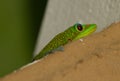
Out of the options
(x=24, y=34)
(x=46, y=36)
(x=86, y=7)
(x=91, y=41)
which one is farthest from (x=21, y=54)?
(x=91, y=41)

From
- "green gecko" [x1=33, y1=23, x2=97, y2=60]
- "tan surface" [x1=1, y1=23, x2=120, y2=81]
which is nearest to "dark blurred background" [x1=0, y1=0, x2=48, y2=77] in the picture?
"green gecko" [x1=33, y1=23, x2=97, y2=60]

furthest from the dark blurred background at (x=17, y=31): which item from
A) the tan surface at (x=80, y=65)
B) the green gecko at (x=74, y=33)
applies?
the tan surface at (x=80, y=65)

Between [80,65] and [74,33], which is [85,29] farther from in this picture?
[80,65]

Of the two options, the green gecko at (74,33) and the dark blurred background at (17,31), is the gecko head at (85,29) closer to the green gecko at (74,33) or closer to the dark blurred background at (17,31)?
the green gecko at (74,33)

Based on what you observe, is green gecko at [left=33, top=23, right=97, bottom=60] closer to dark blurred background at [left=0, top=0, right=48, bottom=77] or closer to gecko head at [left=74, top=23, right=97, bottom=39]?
gecko head at [left=74, top=23, right=97, bottom=39]

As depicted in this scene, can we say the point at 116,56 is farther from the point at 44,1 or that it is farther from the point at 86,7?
the point at 44,1

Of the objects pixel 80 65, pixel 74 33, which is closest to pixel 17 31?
pixel 74 33
